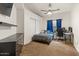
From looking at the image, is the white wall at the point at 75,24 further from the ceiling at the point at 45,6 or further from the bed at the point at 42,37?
the bed at the point at 42,37

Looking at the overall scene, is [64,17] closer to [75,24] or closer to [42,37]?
[75,24]

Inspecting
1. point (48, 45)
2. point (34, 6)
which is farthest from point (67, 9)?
point (48, 45)

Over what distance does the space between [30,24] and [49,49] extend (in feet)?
2.50

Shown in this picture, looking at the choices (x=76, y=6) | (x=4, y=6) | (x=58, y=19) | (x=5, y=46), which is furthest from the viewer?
(x=58, y=19)

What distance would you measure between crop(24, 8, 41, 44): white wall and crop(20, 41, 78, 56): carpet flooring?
0.57 feet

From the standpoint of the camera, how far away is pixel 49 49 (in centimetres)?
243

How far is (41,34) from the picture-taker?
2531 mm

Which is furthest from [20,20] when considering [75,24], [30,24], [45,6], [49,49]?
[75,24]

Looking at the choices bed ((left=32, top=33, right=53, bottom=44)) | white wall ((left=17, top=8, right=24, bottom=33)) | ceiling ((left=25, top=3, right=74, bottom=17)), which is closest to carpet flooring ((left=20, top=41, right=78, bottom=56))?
bed ((left=32, top=33, right=53, bottom=44))

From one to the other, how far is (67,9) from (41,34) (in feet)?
2.80

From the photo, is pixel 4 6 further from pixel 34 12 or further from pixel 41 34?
pixel 41 34

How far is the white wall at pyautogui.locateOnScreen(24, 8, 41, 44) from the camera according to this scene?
245cm

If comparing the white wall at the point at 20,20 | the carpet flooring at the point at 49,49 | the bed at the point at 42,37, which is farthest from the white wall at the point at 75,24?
the white wall at the point at 20,20

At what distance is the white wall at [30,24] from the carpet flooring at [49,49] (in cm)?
17
